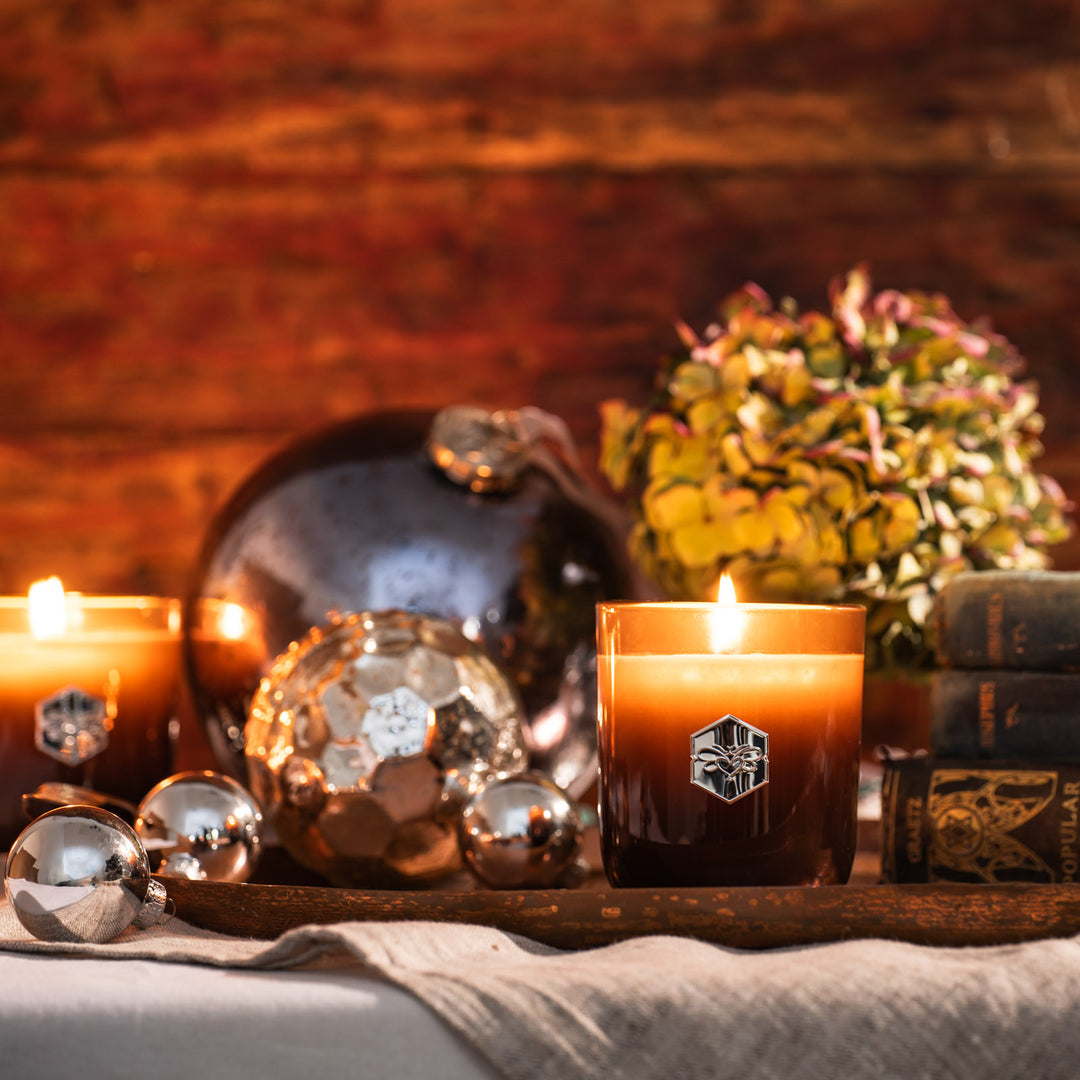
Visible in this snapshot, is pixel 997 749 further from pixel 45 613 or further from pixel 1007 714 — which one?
pixel 45 613

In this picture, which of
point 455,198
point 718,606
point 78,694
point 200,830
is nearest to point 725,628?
point 718,606

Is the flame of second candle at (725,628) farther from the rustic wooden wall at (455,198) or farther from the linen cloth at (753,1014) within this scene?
the rustic wooden wall at (455,198)

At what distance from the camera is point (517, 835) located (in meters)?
0.48

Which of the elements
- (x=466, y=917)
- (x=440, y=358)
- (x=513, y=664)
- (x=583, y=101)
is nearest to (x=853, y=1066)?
(x=466, y=917)

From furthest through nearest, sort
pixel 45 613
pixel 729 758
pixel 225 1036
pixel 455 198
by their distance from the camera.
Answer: pixel 455 198
pixel 45 613
pixel 729 758
pixel 225 1036

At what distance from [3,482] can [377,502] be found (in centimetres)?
62

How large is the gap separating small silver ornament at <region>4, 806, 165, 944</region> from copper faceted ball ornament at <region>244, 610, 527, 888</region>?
127mm

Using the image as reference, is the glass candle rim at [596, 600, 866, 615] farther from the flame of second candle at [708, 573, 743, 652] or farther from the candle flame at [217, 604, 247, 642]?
the candle flame at [217, 604, 247, 642]

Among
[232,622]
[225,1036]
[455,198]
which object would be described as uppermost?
[455,198]

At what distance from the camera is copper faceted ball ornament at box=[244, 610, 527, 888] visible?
1.73 feet

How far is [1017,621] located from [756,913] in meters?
0.20

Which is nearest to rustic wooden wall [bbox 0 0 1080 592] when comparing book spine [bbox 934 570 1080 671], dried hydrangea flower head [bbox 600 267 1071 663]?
dried hydrangea flower head [bbox 600 267 1071 663]

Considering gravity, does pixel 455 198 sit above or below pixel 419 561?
above

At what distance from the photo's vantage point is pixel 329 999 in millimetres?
343
